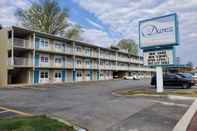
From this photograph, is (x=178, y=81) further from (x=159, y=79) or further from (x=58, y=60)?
(x=58, y=60)

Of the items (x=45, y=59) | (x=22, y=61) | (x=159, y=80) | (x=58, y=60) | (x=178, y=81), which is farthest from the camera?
(x=58, y=60)

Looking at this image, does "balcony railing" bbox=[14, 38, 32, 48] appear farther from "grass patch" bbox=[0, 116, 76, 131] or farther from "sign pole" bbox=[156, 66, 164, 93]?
"grass patch" bbox=[0, 116, 76, 131]

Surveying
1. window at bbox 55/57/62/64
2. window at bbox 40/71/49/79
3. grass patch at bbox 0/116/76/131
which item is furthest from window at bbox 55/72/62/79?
grass patch at bbox 0/116/76/131

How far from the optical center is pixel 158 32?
683 inches

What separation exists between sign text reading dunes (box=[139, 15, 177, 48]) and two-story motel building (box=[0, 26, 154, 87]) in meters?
17.6

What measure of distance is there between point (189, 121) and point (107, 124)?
305 centimetres

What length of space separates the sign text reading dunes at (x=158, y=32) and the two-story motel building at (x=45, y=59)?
1761 cm

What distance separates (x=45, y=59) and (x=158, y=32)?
2136 cm

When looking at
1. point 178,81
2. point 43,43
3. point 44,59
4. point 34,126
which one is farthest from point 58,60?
point 34,126

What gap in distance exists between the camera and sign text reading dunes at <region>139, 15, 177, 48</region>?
54.3ft

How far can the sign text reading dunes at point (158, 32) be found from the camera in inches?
651

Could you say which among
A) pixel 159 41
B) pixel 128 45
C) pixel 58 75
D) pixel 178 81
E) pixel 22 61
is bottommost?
pixel 178 81

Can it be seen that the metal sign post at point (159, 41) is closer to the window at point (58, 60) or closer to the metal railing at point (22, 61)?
the metal railing at point (22, 61)

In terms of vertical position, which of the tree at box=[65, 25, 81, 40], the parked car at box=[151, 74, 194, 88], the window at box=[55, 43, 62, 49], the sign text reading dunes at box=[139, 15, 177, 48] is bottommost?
the parked car at box=[151, 74, 194, 88]
